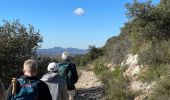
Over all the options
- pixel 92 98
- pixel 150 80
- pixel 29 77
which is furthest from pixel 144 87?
pixel 29 77

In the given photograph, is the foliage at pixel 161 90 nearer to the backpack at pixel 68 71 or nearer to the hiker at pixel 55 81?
the backpack at pixel 68 71

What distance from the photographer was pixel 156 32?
827 inches

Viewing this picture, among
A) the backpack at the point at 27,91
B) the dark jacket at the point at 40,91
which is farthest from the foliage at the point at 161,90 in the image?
the backpack at the point at 27,91

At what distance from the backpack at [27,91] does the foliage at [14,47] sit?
9.95m

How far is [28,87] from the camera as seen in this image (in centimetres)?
672

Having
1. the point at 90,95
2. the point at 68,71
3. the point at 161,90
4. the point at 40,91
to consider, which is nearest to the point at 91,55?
the point at 90,95

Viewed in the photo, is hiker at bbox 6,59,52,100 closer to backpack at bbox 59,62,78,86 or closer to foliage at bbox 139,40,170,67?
backpack at bbox 59,62,78,86

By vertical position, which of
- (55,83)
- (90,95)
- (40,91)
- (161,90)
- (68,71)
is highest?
(68,71)

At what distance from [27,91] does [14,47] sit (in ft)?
34.9

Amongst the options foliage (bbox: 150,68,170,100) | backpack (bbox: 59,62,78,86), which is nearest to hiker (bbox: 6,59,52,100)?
backpack (bbox: 59,62,78,86)

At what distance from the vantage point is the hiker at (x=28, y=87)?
22.0ft

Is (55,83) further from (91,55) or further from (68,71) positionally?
(91,55)

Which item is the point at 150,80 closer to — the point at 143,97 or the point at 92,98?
the point at 143,97

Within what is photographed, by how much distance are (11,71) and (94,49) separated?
30436 millimetres
